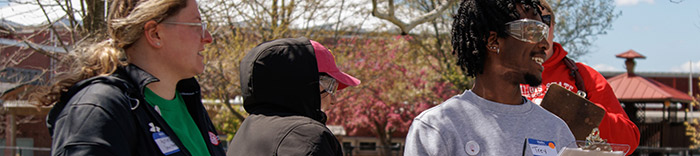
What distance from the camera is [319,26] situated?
1302cm

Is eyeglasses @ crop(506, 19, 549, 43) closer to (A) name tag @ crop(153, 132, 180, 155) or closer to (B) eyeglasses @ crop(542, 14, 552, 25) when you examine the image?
(B) eyeglasses @ crop(542, 14, 552, 25)

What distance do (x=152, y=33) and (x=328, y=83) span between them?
90cm

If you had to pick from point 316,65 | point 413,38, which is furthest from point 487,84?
point 413,38

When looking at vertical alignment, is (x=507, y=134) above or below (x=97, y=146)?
below

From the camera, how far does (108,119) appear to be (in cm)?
176

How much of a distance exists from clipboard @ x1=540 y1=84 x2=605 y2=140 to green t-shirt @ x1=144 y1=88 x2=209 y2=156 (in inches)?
56.3

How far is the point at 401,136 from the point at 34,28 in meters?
19.7

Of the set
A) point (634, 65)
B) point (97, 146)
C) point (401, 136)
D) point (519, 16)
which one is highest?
point (519, 16)

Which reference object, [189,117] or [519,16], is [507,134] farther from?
[189,117]

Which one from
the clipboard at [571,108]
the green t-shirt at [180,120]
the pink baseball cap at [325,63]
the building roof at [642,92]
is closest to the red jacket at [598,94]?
the clipboard at [571,108]

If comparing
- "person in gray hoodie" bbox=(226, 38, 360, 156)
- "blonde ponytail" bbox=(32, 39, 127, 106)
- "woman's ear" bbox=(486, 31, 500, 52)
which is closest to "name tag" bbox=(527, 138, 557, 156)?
"woman's ear" bbox=(486, 31, 500, 52)

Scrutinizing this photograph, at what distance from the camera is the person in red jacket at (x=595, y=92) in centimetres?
285

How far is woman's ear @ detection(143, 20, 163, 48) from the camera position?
211 centimetres

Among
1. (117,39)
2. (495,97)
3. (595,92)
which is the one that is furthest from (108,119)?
(595,92)
